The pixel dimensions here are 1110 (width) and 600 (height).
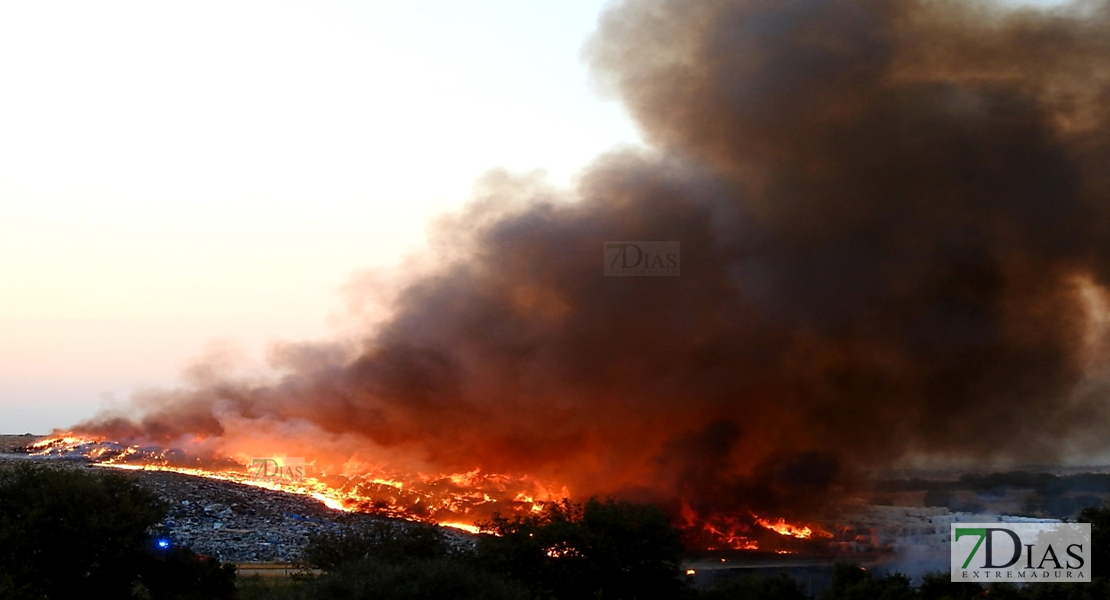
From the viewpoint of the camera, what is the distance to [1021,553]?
31328 millimetres

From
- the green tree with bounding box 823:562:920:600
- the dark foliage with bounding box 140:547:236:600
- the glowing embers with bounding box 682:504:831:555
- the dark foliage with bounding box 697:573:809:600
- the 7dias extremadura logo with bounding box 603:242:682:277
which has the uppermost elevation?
the 7dias extremadura logo with bounding box 603:242:682:277

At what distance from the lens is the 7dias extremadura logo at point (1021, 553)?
28.5 metres

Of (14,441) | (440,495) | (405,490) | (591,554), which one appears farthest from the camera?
(14,441)

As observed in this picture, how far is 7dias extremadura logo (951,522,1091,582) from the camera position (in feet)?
93.4

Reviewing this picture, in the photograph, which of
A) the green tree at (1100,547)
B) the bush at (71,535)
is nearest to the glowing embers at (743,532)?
the green tree at (1100,547)

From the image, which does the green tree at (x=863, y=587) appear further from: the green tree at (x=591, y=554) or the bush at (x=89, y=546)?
the bush at (x=89, y=546)

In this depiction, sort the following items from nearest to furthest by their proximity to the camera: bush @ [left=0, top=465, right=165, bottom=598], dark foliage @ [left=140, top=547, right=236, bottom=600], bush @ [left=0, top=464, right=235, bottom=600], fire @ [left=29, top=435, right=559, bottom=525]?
bush @ [left=0, top=465, right=165, bottom=598] < bush @ [left=0, top=464, right=235, bottom=600] < dark foliage @ [left=140, top=547, right=236, bottom=600] < fire @ [left=29, top=435, right=559, bottom=525]

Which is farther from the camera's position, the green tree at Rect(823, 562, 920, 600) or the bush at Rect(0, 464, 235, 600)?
the green tree at Rect(823, 562, 920, 600)

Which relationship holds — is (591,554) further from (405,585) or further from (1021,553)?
(1021,553)

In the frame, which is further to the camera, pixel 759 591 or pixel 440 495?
pixel 440 495

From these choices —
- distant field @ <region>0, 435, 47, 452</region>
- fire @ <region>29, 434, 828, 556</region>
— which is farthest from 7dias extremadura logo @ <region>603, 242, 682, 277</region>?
distant field @ <region>0, 435, 47, 452</region>

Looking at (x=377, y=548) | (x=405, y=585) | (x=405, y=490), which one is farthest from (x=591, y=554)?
(x=405, y=490)

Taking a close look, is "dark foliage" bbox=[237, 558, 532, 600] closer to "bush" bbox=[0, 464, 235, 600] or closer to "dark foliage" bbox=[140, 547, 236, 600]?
"dark foliage" bbox=[140, 547, 236, 600]

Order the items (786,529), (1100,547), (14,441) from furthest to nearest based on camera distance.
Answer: (14,441) < (786,529) < (1100,547)
